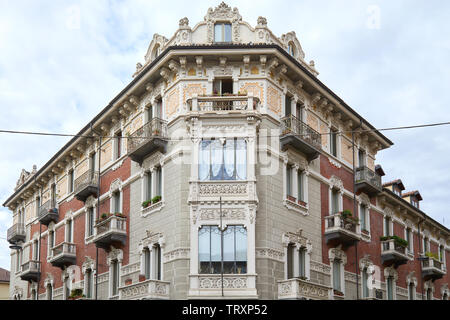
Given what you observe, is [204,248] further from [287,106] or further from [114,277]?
[287,106]

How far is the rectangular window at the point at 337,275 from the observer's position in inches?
1206

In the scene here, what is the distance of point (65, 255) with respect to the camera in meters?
35.2

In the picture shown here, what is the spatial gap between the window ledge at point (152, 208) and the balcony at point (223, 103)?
4341 millimetres

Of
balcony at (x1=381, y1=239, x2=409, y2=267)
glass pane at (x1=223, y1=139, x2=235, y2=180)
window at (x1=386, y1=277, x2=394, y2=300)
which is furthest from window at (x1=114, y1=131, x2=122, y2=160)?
window at (x1=386, y1=277, x2=394, y2=300)

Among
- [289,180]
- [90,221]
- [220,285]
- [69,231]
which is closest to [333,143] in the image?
[289,180]

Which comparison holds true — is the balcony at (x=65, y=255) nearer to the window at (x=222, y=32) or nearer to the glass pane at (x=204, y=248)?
the glass pane at (x=204, y=248)

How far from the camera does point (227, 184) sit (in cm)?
2625

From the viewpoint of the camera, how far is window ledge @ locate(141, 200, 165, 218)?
27731 mm

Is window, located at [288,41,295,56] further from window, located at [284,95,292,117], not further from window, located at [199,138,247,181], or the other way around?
window, located at [199,138,247,181]

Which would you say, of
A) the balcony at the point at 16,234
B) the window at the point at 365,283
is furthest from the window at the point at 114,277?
the balcony at the point at 16,234

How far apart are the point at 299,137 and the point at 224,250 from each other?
639 cm

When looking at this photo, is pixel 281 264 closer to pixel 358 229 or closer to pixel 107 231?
pixel 358 229

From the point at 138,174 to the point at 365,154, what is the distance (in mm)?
13904

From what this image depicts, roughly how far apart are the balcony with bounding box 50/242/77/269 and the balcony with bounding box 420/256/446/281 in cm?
2178
